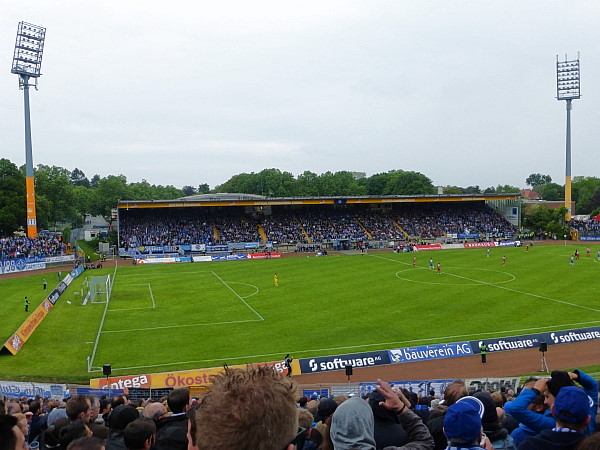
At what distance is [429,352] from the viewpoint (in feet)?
84.5

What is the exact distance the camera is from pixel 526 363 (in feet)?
80.8

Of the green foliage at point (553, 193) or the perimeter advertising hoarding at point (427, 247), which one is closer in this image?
the perimeter advertising hoarding at point (427, 247)

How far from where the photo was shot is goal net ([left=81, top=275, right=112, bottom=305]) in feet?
131

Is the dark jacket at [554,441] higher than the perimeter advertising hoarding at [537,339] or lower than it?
higher

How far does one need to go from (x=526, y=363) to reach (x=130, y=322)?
23419 millimetres

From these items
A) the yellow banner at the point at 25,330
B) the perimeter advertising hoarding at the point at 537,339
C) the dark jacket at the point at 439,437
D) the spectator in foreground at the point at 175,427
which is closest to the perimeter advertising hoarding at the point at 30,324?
the yellow banner at the point at 25,330

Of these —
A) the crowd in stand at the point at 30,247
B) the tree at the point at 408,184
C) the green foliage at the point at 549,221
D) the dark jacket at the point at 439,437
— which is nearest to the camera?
the dark jacket at the point at 439,437

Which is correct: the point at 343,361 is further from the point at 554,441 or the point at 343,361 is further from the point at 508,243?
the point at 508,243

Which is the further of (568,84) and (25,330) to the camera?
(568,84)

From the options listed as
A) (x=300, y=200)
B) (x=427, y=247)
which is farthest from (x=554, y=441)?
(x=300, y=200)

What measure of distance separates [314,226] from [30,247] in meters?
41.0

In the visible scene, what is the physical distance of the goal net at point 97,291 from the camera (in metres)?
39.9

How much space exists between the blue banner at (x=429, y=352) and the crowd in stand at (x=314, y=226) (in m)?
53.2

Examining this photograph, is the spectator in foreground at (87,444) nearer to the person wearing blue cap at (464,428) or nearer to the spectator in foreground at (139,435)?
the spectator in foreground at (139,435)
